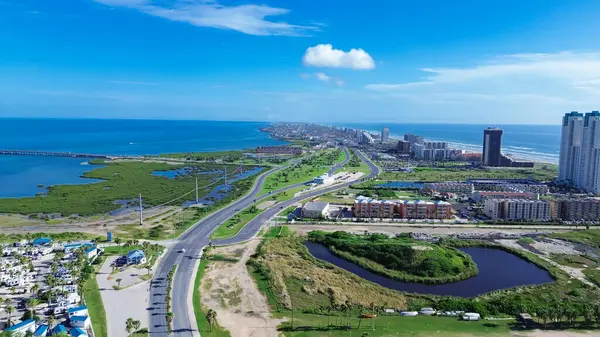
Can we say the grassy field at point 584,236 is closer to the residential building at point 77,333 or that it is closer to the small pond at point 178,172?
the residential building at point 77,333

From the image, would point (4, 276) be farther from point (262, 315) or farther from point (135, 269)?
point (262, 315)

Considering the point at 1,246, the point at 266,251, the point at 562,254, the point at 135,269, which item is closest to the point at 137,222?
the point at 1,246

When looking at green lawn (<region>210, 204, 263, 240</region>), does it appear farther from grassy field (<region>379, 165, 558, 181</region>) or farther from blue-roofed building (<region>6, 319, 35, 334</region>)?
grassy field (<region>379, 165, 558, 181</region>)

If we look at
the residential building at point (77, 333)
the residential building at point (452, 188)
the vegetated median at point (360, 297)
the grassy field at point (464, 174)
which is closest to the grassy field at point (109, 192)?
the vegetated median at point (360, 297)

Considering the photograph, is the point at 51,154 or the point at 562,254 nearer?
the point at 562,254

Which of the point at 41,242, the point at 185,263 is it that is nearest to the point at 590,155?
the point at 185,263

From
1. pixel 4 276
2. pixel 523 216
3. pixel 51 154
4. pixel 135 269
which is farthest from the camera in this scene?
pixel 51 154
